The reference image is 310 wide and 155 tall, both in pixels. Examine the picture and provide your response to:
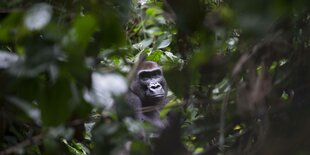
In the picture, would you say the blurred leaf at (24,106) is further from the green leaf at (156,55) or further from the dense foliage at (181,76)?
the green leaf at (156,55)

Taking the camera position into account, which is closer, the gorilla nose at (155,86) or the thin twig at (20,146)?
the thin twig at (20,146)

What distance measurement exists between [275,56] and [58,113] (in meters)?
0.54

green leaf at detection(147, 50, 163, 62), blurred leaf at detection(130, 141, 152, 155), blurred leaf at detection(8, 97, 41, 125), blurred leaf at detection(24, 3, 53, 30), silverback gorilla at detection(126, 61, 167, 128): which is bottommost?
silverback gorilla at detection(126, 61, 167, 128)

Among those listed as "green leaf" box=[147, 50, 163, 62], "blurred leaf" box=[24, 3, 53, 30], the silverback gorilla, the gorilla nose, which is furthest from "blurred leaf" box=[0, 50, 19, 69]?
the gorilla nose

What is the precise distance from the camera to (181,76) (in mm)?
1308

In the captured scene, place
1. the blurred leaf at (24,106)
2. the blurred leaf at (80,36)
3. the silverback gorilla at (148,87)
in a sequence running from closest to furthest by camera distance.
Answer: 1. the blurred leaf at (80,36)
2. the blurred leaf at (24,106)
3. the silverback gorilla at (148,87)

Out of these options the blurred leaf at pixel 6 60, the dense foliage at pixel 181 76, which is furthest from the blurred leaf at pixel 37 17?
the blurred leaf at pixel 6 60

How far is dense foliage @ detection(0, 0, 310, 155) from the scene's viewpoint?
0.95 meters

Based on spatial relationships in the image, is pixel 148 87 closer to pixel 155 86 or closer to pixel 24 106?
pixel 155 86

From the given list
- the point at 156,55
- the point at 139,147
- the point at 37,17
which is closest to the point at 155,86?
the point at 156,55

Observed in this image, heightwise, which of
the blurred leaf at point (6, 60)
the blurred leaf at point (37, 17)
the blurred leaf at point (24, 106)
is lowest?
the blurred leaf at point (24, 106)

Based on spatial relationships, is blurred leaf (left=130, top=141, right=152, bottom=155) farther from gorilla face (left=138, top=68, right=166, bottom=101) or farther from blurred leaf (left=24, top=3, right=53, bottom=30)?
gorilla face (left=138, top=68, right=166, bottom=101)

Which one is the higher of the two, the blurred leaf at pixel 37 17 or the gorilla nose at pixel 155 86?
the blurred leaf at pixel 37 17

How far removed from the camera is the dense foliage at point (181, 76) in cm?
95
